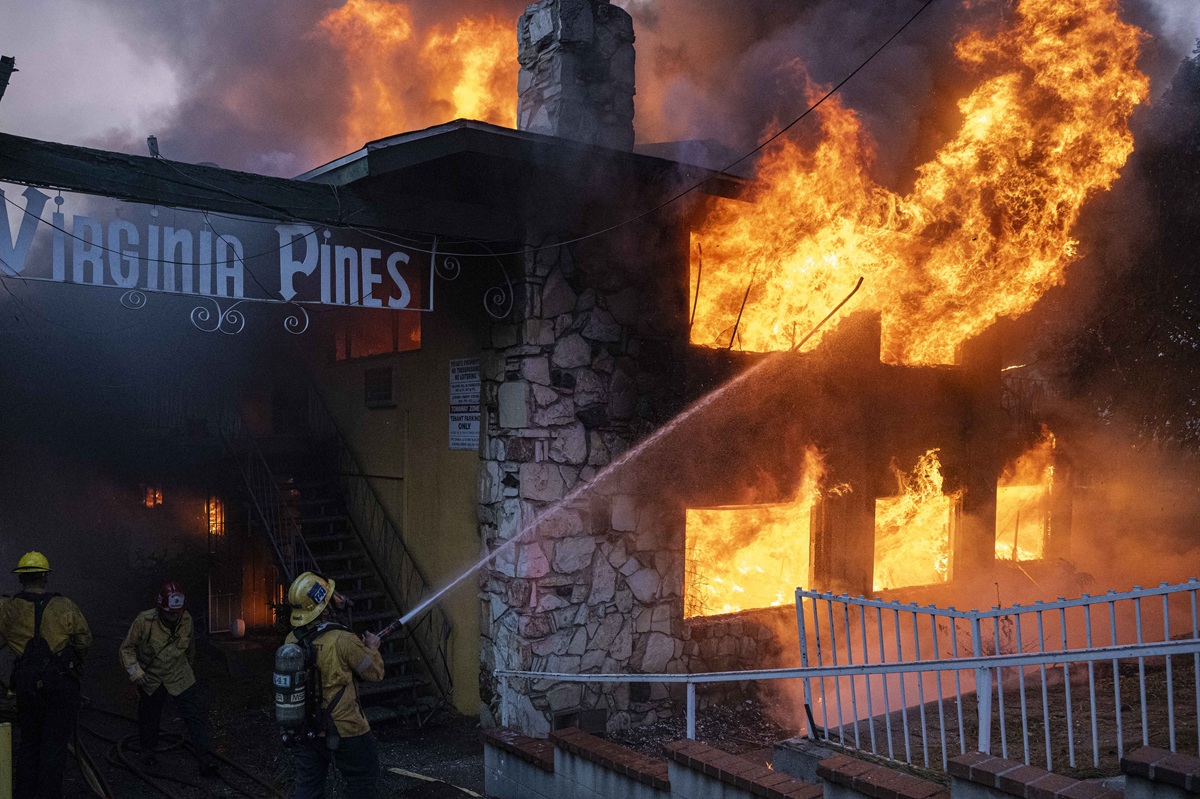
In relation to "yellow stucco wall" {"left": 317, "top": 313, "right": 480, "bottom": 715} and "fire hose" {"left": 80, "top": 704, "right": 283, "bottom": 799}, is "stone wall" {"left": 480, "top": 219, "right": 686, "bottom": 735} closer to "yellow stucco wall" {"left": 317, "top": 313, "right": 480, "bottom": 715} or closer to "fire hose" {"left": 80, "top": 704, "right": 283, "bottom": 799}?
"yellow stucco wall" {"left": 317, "top": 313, "right": 480, "bottom": 715}

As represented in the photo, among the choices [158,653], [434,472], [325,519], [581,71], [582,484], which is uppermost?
[581,71]

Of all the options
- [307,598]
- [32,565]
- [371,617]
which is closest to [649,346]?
[307,598]

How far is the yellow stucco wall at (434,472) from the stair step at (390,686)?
0.42 metres

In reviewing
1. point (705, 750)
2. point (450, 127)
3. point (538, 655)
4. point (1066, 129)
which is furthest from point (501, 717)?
point (1066, 129)

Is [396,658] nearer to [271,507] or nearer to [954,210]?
[271,507]

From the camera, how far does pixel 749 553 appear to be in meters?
9.82

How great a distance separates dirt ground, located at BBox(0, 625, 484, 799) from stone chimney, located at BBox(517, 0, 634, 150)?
6027 mm

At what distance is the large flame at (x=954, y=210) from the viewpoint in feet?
31.6

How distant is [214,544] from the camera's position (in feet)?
52.0

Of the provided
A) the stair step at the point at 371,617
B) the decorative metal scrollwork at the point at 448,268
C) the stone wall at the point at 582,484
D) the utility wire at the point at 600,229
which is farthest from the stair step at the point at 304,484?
the utility wire at the point at 600,229

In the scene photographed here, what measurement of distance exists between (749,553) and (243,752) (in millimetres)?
5380

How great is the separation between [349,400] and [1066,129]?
374 inches

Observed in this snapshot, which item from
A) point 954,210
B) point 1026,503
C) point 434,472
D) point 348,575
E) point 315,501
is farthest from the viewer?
point 1026,503

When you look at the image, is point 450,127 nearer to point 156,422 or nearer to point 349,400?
point 349,400
